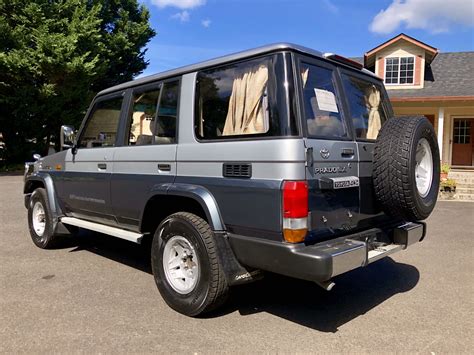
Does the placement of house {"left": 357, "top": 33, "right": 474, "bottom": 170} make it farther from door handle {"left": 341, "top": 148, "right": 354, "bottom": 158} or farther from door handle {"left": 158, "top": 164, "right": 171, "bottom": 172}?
door handle {"left": 158, "top": 164, "right": 171, "bottom": 172}

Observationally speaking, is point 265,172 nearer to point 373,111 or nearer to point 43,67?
point 373,111

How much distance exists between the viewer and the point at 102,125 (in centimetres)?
496

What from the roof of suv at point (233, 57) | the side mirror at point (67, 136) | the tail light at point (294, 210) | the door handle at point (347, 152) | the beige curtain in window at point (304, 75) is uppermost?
the roof of suv at point (233, 57)

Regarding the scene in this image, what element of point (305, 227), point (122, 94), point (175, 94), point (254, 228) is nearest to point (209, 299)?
point (254, 228)

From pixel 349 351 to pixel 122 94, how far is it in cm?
341

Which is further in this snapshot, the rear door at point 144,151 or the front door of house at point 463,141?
the front door of house at point 463,141

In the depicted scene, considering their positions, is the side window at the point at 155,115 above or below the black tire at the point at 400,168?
above

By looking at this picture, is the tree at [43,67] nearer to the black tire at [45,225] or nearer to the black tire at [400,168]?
the black tire at [45,225]

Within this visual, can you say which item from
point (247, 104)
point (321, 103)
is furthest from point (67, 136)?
point (321, 103)

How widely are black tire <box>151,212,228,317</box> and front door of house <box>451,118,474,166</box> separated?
16756mm

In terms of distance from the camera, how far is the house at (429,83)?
1625cm

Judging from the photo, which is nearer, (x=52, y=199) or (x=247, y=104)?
(x=247, y=104)

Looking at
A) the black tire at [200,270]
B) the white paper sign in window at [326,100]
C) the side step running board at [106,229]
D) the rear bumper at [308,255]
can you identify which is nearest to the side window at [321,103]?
the white paper sign in window at [326,100]

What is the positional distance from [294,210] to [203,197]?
841 mm
